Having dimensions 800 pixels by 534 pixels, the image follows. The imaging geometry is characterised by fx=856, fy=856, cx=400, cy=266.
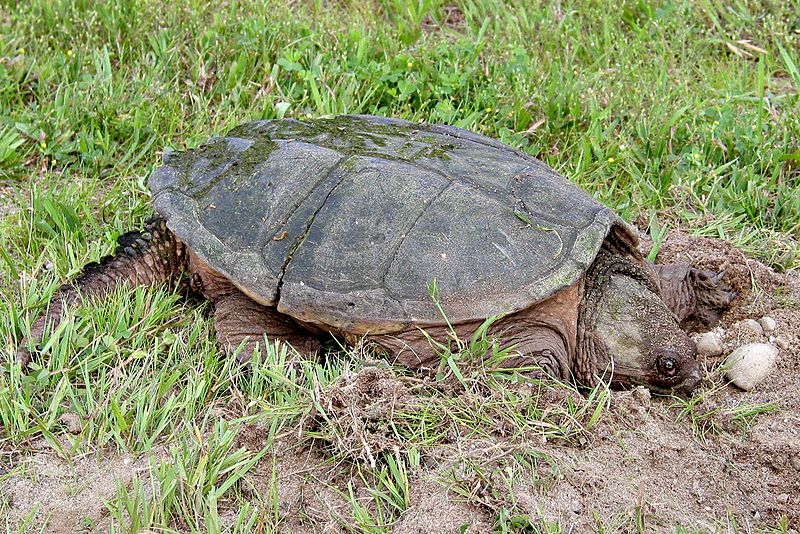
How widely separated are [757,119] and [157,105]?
117 inches

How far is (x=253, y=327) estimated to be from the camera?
3031mm

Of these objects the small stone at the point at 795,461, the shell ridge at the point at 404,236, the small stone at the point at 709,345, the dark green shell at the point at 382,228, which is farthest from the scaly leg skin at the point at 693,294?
the shell ridge at the point at 404,236

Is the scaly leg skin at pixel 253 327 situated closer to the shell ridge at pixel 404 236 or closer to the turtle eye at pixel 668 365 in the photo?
the shell ridge at pixel 404 236

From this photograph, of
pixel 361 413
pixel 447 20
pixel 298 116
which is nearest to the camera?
pixel 361 413

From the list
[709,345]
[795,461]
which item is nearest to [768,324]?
[709,345]

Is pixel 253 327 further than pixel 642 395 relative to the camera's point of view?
Yes

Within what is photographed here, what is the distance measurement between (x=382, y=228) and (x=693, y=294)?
126 centimetres

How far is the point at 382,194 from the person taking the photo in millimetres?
2918

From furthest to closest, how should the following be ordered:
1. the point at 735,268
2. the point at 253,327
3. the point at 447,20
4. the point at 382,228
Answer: the point at 447,20 → the point at 735,268 → the point at 253,327 → the point at 382,228

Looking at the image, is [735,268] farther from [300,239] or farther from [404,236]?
[300,239]

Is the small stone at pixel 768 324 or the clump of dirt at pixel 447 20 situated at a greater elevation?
the clump of dirt at pixel 447 20

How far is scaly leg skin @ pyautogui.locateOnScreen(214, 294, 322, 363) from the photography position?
9.90ft

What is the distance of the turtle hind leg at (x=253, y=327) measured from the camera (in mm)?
3018

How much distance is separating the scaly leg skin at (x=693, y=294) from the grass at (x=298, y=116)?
451 mm
